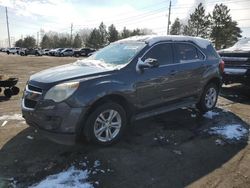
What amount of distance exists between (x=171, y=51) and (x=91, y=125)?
8.00 feet

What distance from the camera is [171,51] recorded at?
626 centimetres

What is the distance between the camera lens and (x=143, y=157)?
4852 millimetres

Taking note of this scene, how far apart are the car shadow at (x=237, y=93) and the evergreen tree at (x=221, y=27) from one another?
48.0 meters

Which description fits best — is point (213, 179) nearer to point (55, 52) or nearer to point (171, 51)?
point (171, 51)

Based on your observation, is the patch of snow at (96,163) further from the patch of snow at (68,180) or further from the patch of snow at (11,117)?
the patch of snow at (11,117)

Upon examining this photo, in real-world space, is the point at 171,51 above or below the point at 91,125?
above

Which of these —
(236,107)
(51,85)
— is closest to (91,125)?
(51,85)

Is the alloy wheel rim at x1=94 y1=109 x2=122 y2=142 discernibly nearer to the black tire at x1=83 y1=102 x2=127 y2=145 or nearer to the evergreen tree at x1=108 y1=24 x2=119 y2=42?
the black tire at x1=83 y1=102 x2=127 y2=145

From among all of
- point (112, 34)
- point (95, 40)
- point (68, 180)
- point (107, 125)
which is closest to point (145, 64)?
point (107, 125)

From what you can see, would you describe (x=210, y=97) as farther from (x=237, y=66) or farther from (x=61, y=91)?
(x=61, y=91)

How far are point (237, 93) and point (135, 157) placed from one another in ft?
22.2

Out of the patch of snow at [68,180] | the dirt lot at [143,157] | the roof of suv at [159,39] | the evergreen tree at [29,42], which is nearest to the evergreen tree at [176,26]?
the evergreen tree at [29,42]

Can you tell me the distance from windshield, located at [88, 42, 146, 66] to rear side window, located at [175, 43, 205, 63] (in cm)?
95

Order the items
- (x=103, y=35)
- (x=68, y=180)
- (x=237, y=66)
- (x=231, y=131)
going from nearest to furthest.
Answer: (x=68, y=180)
(x=231, y=131)
(x=237, y=66)
(x=103, y=35)
